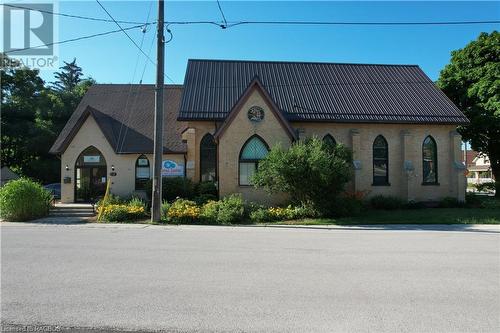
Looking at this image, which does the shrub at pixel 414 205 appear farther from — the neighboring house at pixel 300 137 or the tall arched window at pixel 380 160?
the tall arched window at pixel 380 160

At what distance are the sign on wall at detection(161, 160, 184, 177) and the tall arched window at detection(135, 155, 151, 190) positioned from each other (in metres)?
1.28

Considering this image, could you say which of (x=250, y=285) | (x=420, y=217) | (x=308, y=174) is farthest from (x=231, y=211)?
(x=250, y=285)

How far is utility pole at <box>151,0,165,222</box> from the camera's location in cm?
1755

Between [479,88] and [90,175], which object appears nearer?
[90,175]

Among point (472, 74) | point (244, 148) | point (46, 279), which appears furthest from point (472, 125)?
point (46, 279)

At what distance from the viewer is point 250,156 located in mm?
22109

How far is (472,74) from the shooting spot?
28.1 metres

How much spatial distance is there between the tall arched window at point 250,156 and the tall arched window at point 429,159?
10.1 metres

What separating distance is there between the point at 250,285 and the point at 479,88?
25965mm

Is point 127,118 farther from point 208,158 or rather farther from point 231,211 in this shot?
point 231,211

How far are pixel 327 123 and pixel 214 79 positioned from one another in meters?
7.84

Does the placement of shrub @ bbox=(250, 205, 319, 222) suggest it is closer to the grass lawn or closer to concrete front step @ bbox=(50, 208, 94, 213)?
the grass lawn

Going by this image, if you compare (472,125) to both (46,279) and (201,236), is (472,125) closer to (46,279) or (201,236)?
(201,236)

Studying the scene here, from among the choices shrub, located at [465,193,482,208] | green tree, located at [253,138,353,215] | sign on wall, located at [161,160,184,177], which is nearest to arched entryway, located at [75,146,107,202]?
Result: sign on wall, located at [161,160,184,177]
